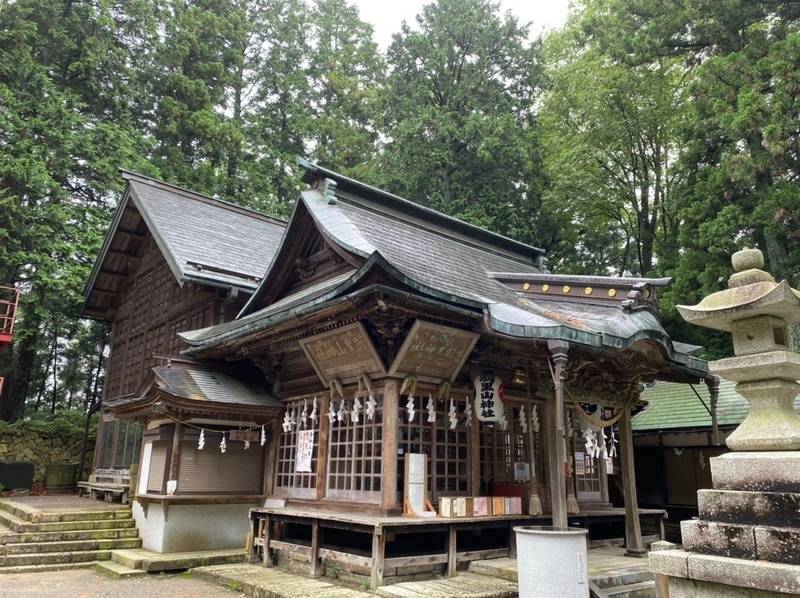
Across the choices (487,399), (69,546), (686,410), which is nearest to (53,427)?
(69,546)

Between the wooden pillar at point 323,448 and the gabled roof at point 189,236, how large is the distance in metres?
4.37

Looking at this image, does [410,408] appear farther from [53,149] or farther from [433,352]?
[53,149]

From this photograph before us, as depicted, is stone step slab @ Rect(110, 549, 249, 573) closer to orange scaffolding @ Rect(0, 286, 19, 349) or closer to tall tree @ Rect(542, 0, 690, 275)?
orange scaffolding @ Rect(0, 286, 19, 349)

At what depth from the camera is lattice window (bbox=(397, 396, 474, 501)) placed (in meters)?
9.30

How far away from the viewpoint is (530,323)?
25.0ft

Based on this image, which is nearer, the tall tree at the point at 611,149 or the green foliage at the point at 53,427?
the green foliage at the point at 53,427

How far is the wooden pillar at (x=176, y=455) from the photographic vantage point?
10805mm

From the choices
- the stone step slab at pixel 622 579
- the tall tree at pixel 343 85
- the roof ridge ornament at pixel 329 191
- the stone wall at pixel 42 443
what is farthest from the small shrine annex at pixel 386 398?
the tall tree at pixel 343 85

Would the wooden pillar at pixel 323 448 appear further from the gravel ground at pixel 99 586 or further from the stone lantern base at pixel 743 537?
the stone lantern base at pixel 743 537

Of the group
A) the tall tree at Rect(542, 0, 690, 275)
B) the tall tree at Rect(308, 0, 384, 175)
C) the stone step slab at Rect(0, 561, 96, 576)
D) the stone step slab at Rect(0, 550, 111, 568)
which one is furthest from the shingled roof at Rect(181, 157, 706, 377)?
the tall tree at Rect(308, 0, 384, 175)

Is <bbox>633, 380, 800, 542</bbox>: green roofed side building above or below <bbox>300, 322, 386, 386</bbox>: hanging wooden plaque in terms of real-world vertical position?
below

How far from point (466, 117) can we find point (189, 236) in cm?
1623

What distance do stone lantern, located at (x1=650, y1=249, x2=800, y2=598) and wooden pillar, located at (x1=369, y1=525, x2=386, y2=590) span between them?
366 cm

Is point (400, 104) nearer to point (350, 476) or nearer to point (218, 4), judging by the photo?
point (218, 4)
